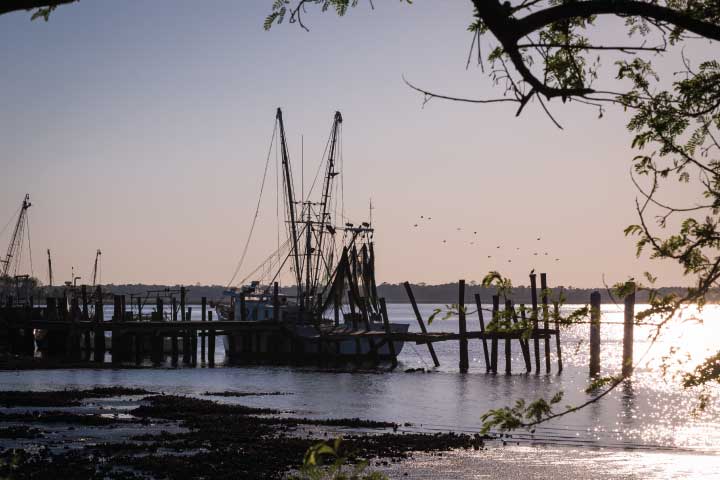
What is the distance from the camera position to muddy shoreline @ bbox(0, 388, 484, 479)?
2244cm

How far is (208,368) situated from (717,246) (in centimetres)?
6579

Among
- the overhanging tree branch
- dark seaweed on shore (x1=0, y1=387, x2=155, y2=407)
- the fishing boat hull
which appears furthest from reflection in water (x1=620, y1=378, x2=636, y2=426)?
the overhanging tree branch

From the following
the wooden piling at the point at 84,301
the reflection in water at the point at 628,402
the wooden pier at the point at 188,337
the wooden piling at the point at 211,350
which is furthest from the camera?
the wooden piling at the point at 84,301

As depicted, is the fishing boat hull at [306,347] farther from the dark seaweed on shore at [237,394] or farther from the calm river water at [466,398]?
the dark seaweed on shore at [237,394]

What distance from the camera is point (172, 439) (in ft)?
91.1

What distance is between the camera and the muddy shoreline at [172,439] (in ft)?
73.6

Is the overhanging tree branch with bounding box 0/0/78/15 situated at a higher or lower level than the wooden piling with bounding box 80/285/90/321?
higher

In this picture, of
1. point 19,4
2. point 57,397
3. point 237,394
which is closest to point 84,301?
point 237,394

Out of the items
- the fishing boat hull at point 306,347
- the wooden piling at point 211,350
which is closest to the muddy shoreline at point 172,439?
the fishing boat hull at point 306,347

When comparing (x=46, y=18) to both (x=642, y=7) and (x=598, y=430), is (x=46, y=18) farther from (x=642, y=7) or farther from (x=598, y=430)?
(x=598, y=430)

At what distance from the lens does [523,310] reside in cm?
857

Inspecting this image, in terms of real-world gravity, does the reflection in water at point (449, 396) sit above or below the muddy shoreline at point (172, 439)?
below

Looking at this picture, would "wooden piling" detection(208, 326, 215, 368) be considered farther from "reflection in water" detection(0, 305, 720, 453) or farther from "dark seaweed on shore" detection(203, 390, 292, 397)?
"dark seaweed on shore" detection(203, 390, 292, 397)

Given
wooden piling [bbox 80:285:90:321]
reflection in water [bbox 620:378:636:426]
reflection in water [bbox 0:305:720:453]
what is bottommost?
reflection in water [bbox 620:378:636:426]
